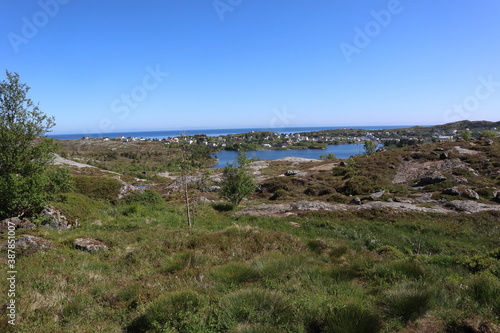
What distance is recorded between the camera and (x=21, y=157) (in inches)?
554

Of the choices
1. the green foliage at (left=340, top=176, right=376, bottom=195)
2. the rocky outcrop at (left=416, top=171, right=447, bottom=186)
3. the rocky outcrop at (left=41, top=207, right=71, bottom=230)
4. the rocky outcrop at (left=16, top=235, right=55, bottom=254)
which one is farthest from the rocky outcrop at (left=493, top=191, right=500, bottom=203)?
the rocky outcrop at (left=41, top=207, right=71, bottom=230)

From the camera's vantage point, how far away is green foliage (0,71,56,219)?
43.2ft

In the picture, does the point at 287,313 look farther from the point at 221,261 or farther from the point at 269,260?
the point at 221,261

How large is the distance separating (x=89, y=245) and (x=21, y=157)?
25.9ft

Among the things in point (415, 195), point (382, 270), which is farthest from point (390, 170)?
point (382, 270)

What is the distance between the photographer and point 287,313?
511 centimetres

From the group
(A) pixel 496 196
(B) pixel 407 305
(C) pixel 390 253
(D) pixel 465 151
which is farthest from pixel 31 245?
Result: (D) pixel 465 151

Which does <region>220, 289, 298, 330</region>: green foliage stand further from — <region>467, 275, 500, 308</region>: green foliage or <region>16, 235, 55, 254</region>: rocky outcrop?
<region>16, 235, 55, 254</region>: rocky outcrop

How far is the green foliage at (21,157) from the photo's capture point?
1317 cm

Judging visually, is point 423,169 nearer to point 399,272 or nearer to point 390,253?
point 390,253

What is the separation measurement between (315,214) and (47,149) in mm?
19312

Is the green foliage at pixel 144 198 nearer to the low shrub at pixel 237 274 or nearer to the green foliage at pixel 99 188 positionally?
the green foliage at pixel 99 188

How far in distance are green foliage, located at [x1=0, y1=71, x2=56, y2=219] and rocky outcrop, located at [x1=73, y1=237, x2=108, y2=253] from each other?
5.02 metres

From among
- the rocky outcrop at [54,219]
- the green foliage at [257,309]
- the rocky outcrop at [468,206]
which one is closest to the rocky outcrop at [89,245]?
the rocky outcrop at [54,219]
